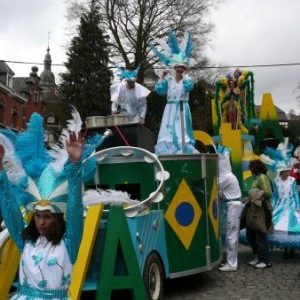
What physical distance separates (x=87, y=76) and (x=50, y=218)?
94.4ft

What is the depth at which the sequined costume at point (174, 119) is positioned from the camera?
7676mm

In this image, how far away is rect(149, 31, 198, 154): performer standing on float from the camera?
768 centimetres

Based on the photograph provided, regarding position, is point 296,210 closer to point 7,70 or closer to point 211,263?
point 211,263

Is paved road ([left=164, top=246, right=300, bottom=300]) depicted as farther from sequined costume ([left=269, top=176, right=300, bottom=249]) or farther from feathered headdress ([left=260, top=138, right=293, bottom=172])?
feathered headdress ([left=260, top=138, right=293, bottom=172])

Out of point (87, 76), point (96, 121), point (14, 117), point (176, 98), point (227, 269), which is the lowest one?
point (227, 269)

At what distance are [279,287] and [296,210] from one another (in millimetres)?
2577

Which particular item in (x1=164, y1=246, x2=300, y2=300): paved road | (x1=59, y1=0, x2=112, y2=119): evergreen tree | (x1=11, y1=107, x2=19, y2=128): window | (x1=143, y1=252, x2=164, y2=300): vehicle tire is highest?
(x1=59, y1=0, x2=112, y2=119): evergreen tree

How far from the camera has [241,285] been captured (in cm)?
662

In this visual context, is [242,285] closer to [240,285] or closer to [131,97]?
[240,285]

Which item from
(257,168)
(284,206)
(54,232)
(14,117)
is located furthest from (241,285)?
(14,117)

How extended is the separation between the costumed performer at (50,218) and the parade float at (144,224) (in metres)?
1.34

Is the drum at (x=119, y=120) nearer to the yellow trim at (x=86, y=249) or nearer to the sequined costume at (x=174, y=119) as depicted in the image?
the sequined costume at (x=174, y=119)

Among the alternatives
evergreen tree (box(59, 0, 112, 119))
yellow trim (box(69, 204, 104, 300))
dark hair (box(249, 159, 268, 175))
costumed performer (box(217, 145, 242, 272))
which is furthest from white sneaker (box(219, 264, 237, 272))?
evergreen tree (box(59, 0, 112, 119))

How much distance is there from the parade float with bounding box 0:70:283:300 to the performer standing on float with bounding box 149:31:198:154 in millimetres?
310
